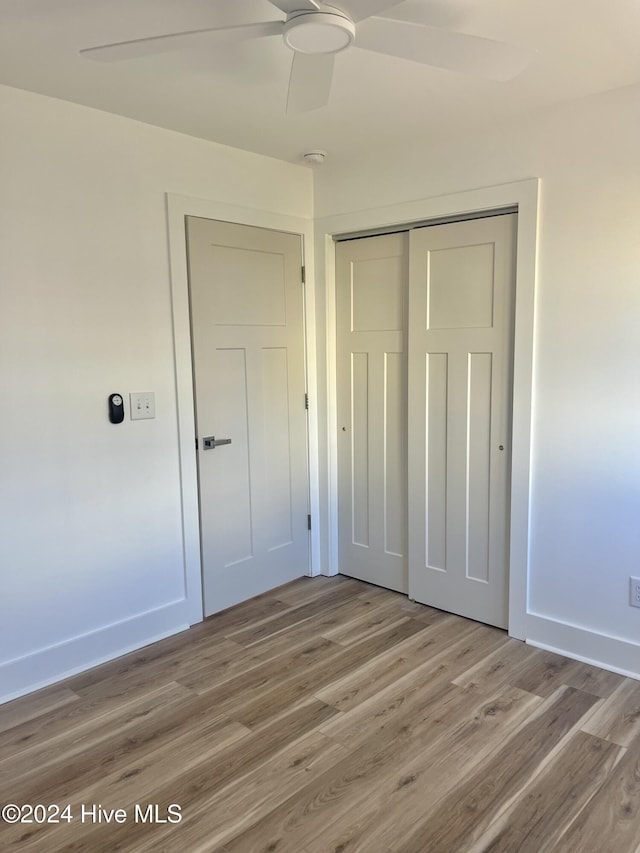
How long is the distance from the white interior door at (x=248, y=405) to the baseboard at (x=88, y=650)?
0.24 m

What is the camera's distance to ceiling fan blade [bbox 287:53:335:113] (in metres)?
1.75

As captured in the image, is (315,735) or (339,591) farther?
(339,591)

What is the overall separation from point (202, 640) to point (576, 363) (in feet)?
7.05

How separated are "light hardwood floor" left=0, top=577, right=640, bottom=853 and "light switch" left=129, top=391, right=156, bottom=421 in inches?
43.6

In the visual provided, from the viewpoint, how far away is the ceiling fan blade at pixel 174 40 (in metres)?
1.62

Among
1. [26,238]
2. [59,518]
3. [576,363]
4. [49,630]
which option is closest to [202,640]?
[49,630]

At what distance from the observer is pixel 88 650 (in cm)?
275

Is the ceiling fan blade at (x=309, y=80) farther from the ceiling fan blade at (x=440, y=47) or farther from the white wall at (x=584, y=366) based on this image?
the white wall at (x=584, y=366)

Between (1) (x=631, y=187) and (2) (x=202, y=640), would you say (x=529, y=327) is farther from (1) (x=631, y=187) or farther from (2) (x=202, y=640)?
(2) (x=202, y=640)

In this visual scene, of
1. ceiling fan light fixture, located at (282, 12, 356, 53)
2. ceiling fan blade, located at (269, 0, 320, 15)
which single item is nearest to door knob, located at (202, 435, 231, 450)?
ceiling fan light fixture, located at (282, 12, 356, 53)

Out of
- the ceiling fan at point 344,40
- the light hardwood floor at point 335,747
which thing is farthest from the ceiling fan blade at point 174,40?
the light hardwood floor at point 335,747

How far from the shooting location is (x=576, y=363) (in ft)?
8.65

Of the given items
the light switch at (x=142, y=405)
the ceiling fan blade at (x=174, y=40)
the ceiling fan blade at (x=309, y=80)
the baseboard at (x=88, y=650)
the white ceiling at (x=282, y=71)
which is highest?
the white ceiling at (x=282, y=71)

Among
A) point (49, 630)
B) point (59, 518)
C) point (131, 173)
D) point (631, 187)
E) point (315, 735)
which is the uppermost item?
point (131, 173)
